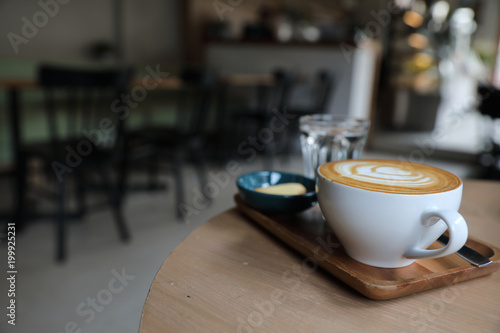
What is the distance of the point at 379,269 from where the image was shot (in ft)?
1.44

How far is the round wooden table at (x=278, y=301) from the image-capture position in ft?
1.20

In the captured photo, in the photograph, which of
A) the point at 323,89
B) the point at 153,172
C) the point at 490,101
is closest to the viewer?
the point at 490,101

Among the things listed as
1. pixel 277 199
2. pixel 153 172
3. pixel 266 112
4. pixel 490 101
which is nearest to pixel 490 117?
pixel 490 101

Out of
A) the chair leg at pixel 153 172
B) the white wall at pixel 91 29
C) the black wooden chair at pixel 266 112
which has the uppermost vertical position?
the white wall at pixel 91 29

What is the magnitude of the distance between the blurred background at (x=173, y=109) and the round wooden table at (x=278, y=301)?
3.17ft

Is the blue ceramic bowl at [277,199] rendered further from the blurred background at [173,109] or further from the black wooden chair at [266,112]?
the black wooden chair at [266,112]

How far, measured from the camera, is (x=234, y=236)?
56 cm

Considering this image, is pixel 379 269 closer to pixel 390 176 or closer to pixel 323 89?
pixel 390 176

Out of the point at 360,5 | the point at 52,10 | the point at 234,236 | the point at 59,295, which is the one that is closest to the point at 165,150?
the point at 59,295

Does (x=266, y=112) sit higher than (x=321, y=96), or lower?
lower

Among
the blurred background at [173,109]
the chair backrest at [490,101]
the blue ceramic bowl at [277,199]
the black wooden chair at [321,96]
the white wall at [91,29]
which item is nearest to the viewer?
the blue ceramic bowl at [277,199]

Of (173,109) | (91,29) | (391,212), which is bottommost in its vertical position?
(173,109)

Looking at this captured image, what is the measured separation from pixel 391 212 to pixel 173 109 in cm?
382

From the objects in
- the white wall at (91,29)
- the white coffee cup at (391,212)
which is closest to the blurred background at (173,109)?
the white wall at (91,29)
